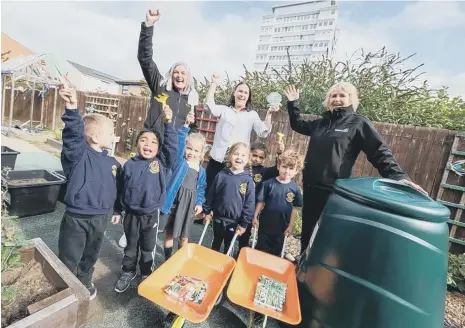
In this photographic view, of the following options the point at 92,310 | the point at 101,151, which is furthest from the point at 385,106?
the point at 92,310

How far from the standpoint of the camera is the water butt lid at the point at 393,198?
119 cm

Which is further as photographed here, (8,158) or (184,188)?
(8,158)

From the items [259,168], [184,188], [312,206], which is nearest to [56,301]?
[184,188]

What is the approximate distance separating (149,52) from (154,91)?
0.38 metres

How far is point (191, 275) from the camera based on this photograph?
174 cm

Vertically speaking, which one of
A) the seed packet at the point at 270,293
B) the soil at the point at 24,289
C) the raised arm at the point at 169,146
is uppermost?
the raised arm at the point at 169,146

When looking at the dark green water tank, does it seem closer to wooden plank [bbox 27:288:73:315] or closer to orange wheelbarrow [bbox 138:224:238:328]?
orange wheelbarrow [bbox 138:224:238:328]

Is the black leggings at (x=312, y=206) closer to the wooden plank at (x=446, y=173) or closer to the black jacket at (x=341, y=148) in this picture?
the black jacket at (x=341, y=148)

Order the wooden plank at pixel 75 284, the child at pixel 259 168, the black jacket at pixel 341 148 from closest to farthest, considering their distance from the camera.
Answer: the wooden plank at pixel 75 284, the black jacket at pixel 341 148, the child at pixel 259 168

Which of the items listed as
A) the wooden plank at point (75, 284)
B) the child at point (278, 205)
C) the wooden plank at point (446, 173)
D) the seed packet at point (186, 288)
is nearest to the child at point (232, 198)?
the child at point (278, 205)

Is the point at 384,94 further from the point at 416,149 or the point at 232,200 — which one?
the point at 232,200

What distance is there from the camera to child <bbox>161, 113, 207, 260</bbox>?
2561 millimetres

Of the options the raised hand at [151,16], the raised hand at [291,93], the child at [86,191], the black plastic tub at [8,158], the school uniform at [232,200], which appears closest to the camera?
the child at [86,191]

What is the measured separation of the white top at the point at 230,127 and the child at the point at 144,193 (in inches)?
33.3
